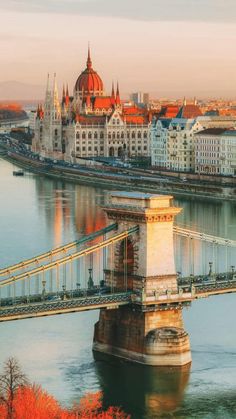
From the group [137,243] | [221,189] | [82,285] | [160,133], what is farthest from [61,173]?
[137,243]

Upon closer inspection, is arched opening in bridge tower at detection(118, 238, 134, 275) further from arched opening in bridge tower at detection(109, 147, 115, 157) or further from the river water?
arched opening in bridge tower at detection(109, 147, 115, 157)

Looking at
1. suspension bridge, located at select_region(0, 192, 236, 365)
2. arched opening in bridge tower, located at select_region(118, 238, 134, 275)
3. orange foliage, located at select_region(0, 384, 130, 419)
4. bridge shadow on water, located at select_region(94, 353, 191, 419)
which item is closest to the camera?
orange foliage, located at select_region(0, 384, 130, 419)

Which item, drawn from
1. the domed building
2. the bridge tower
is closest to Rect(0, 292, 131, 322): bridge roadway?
the bridge tower

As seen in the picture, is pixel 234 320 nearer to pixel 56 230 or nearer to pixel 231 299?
pixel 231 299

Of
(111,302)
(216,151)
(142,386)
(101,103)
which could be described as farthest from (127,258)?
(101,103)

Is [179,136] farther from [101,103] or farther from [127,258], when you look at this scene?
[127,258]

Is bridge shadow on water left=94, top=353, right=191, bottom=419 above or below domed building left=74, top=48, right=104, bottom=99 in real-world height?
below
